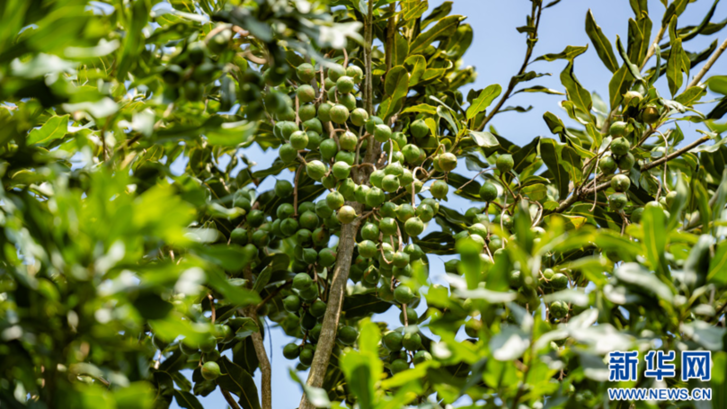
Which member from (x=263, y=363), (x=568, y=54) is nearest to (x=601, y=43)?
(x=568, y=54)

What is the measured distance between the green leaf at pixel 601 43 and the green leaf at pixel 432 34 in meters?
0.40

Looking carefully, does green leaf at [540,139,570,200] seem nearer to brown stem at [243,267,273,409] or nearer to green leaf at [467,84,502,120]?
green leaf at [467,84,502,120]

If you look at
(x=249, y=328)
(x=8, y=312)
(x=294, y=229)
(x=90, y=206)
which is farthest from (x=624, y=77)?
(x=8, y=312)

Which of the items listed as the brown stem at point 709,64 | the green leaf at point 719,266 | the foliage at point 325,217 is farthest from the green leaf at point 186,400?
the brown stem at point 709,64

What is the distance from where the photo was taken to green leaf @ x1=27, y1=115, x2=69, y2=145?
1317mm

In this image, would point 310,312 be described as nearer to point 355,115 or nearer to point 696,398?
point 355,115

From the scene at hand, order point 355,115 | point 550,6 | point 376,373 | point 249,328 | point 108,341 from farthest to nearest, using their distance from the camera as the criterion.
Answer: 1. point 550,6
2. point 355,115
3. point 249,328
4. point 376,373
5. point 108,341

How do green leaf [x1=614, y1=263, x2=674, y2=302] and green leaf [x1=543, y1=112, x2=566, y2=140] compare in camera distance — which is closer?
green leaf [x1=614, y1=263, x2=674, y2=302]

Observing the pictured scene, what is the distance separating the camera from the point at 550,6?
2049mm

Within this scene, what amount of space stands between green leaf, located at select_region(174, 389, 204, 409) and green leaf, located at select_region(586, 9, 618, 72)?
5.27ft

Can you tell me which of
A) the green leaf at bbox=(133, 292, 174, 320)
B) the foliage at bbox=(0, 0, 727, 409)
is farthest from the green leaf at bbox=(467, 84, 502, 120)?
the green leaf at bbox=(133, 292, 174, 320)

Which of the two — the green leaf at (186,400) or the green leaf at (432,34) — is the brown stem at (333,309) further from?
the green leaf at (432,34)

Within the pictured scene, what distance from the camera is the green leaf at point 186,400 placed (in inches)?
65.5

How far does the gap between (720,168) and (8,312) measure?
1.36 metres
